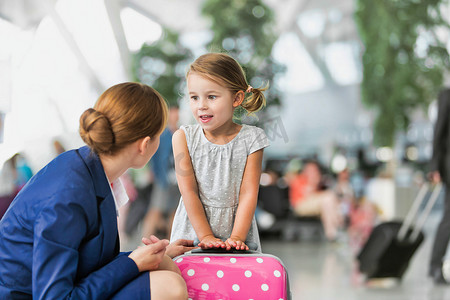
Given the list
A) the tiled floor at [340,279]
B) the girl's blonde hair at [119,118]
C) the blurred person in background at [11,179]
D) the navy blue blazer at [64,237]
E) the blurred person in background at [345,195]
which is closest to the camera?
the navy blue blazer at [64,237]

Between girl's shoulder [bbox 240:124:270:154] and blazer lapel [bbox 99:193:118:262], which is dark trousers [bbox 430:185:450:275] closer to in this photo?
girl's shoulder [bbox 240:124:270:154]

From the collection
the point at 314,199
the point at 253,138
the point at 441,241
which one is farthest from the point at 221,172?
the point at 314,199

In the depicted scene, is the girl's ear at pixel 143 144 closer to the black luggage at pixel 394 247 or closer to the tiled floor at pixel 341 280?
the tiled floor at pixel 341 280

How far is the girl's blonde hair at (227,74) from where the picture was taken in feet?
4.64

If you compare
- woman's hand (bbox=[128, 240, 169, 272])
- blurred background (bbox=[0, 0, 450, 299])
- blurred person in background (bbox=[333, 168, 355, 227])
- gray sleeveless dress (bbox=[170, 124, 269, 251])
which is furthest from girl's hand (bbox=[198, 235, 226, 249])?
blurred person in background (bbox=[333, 168, 355, 227])

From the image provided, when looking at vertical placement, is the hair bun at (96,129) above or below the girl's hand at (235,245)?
above

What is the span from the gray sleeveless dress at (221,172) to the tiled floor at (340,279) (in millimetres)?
1677

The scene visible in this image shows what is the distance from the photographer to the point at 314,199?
614 centimetres

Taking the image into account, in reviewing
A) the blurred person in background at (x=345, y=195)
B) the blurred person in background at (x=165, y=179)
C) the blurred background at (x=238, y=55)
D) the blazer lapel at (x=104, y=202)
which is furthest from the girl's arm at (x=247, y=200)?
the blurred person in background at (x=345, y=195)

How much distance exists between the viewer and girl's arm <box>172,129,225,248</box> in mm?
1457

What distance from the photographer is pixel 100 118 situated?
1.10 metres

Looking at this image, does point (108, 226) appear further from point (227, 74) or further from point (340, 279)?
point (340, 279)

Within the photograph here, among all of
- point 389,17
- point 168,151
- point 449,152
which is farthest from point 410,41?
point 168,151

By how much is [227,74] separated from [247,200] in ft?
1.26
